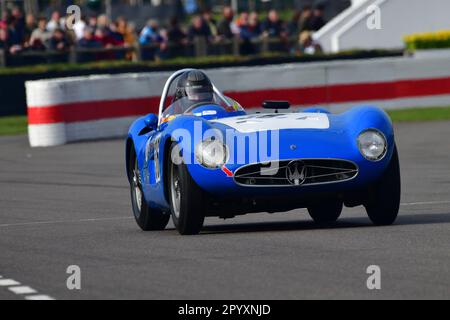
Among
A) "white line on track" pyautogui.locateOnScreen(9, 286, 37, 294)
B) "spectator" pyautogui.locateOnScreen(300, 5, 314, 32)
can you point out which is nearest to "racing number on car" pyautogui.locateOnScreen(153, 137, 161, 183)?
"white line on track" pyautogui.locateOnScreen(9, 286, 37, 294)

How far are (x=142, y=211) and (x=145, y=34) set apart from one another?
19.9m

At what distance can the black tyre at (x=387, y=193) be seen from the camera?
9.82 metres

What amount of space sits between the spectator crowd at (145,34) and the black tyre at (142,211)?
16.4 meters

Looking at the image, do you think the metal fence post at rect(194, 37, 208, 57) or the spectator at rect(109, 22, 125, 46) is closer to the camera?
the spectator at rect(109, 22, 125, 46)

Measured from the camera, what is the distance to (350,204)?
1007cm

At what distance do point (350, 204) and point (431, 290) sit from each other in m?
3.29

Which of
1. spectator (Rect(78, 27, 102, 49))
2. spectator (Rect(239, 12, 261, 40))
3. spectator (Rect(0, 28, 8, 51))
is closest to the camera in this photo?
spectator (Rect(0, 28, 8, 51))

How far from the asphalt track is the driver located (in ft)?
3.49

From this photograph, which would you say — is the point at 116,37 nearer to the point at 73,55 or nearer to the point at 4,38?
the point at 73,55

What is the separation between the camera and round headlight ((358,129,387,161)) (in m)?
9.70

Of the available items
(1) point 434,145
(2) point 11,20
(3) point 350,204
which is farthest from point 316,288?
(2) point 11,20

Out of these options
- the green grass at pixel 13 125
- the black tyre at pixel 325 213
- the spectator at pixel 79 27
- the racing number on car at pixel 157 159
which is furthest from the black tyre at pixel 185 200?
the spectator at pixel 79 27

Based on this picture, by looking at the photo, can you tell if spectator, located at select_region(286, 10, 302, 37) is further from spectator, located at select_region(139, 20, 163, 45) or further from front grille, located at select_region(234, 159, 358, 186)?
front grille, located at select_region(234, 159, 358, 186)

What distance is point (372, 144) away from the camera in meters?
9.75
